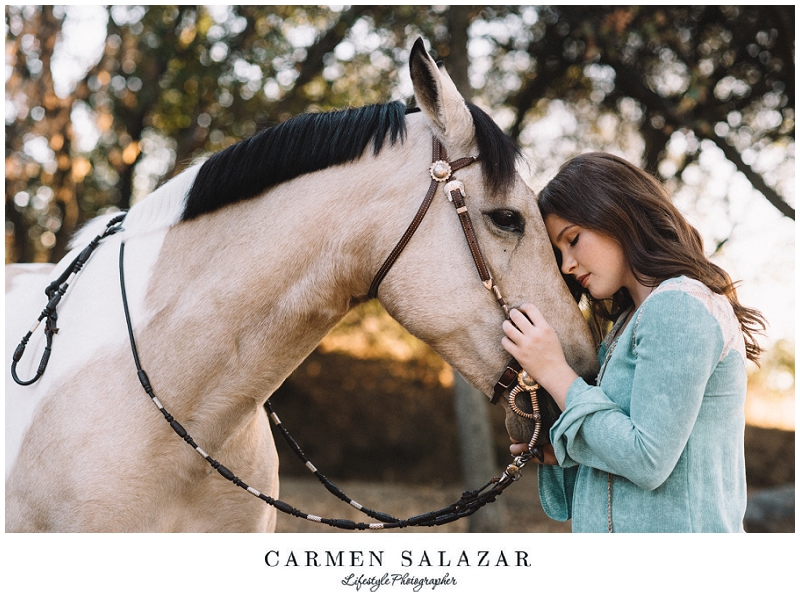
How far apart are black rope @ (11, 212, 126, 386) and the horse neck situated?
37 cm

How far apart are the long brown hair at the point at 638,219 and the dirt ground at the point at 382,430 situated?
8050 mm

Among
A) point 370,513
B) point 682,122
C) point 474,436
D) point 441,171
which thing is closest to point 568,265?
point 441,171

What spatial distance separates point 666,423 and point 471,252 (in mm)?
695

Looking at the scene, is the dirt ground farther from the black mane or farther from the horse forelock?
the horse forelock

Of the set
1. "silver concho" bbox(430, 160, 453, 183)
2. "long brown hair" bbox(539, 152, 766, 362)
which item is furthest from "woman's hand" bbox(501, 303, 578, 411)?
"silver concho" bbox(430, 160, 453, 183)

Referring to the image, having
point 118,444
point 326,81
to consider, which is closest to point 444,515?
point 118,444

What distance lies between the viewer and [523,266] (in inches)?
69.4

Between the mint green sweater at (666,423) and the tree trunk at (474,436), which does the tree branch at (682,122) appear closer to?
the tree trunk at (474,436)

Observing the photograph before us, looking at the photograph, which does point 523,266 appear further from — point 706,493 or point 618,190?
point 706,493

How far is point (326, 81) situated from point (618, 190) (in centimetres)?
528

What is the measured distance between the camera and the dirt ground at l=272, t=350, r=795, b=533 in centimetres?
970

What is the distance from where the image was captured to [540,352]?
1669 mm
